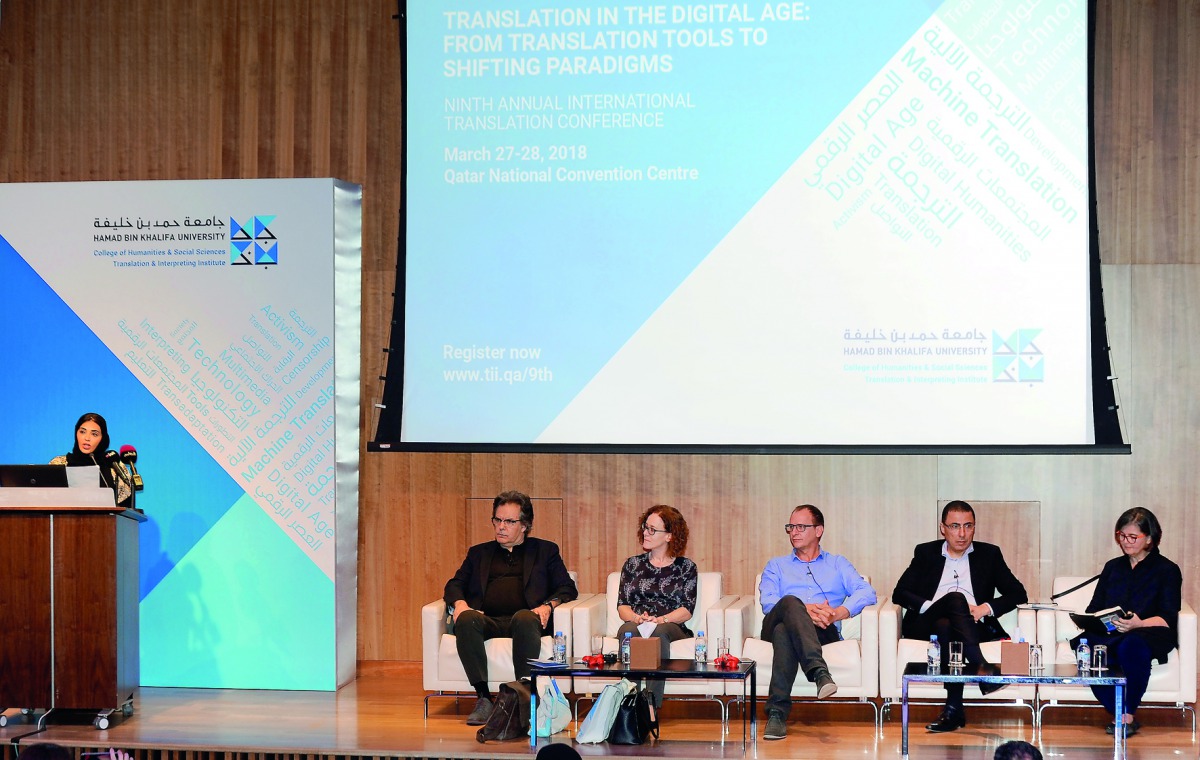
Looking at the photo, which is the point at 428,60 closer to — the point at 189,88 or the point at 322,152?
the point at 322,152

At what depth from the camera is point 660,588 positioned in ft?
20.9

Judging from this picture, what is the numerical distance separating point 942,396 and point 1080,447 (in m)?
0.62

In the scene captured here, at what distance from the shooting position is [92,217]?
23.6 feet

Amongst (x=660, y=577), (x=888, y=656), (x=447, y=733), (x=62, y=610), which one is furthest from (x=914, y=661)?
(x=62, y=610)

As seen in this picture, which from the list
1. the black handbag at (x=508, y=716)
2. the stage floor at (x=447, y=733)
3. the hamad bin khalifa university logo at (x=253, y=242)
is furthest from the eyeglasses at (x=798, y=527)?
the hamad bin khalifa university logo at (x=253, y=242)

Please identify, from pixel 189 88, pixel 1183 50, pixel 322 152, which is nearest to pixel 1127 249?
pixel 1183 50

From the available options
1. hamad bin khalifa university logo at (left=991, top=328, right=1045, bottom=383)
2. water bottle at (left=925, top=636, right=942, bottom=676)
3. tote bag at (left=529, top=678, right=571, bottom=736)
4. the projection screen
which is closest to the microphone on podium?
the projection screen

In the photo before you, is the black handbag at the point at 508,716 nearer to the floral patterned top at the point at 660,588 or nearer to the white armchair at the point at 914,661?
the floral patterned top at the point at 660,588

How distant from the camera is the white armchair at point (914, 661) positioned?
5.85m

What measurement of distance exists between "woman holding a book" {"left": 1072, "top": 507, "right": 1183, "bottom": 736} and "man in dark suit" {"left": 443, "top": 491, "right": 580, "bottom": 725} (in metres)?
2.27

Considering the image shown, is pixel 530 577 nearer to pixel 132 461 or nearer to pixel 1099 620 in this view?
pixel 132 461

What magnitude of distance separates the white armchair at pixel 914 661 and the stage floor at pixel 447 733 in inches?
5.7

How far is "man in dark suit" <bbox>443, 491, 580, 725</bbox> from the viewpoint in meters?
6.20

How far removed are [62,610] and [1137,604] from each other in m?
4.46
